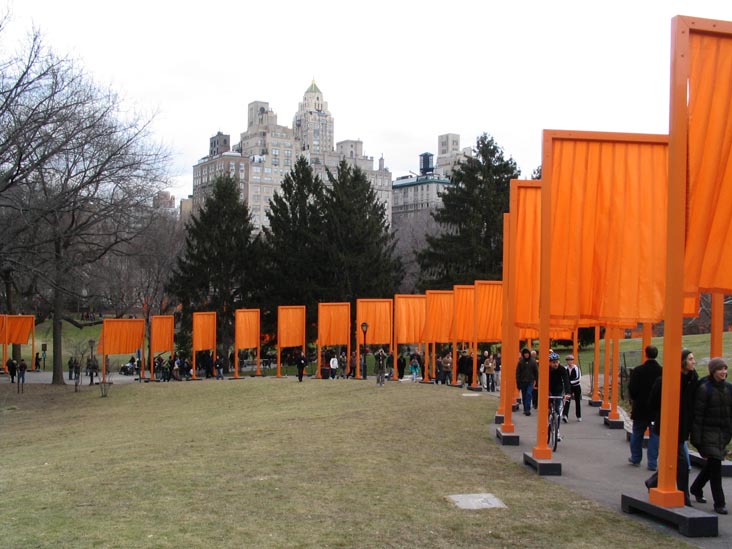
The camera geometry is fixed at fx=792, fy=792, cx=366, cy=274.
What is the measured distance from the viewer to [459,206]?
5881cm

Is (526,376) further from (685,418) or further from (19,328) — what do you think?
(19,328)

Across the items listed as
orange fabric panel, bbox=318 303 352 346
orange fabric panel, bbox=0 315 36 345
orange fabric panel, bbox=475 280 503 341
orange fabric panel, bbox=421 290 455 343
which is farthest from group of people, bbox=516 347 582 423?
orange fabric panel, bbox=0 315 36 345

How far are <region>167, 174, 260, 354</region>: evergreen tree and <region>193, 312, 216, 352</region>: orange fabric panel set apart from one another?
50.9ft

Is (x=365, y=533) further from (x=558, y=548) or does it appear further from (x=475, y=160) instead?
(x=475, y=160)

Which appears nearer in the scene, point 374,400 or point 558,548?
point 558,548

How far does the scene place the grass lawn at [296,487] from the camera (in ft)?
27.6

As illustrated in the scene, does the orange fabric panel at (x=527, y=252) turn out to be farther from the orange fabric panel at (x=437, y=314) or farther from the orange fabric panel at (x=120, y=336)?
the orange fabric panel at (x=120, y=336)

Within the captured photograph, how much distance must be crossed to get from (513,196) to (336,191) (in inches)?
1739

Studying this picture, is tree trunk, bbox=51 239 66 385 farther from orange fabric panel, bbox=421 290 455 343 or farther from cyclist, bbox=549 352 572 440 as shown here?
cyclist, bbox=549 352 572 440

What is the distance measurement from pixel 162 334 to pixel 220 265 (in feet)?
53.9

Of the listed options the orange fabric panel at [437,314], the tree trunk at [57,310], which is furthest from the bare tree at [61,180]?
the orange fabric panel at [437,314]

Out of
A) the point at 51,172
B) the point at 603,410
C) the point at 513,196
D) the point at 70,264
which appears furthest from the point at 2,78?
the point at 603,410

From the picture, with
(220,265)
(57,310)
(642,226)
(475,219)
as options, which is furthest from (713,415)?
(220,265)

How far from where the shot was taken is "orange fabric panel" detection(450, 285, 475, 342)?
31188 millimetres
